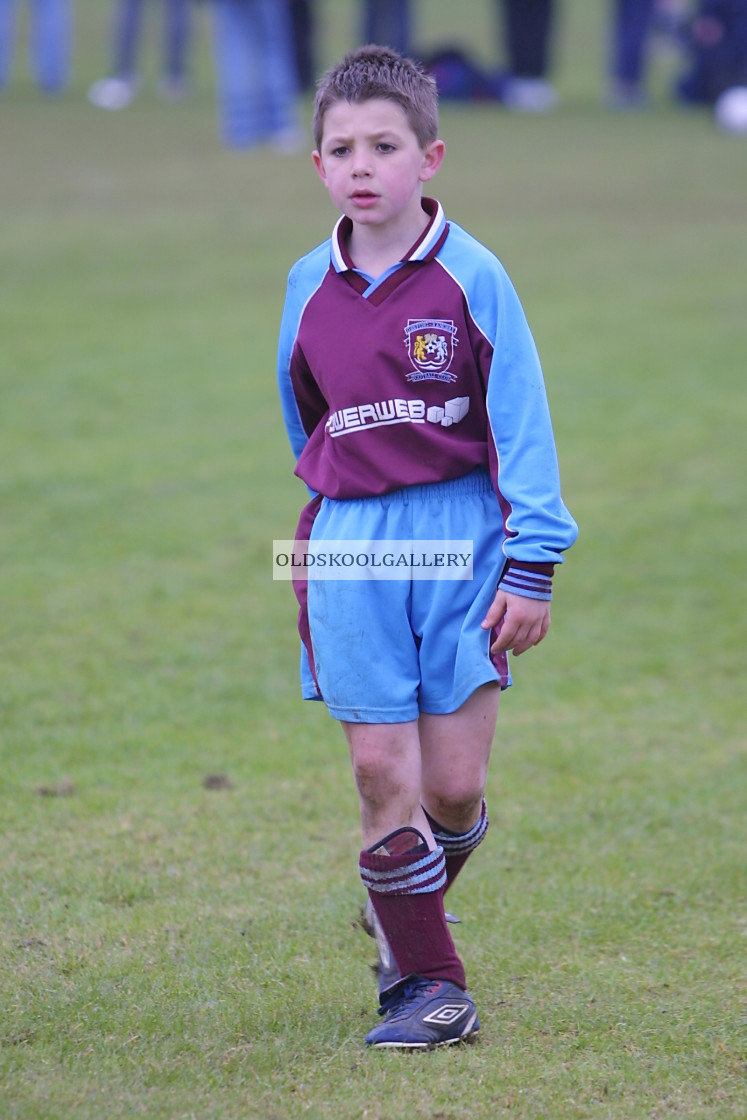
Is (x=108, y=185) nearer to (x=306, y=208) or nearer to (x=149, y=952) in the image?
(x=306, y=208)

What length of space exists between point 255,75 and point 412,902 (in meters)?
13.1

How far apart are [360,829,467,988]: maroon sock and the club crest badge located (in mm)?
857

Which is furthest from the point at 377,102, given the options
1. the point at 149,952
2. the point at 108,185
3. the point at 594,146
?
the point at 594,146

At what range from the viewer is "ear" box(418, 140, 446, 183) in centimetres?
278

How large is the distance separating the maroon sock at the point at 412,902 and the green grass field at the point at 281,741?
0.55ft

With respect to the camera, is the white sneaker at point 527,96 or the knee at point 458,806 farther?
the white sneaker at point 527,96

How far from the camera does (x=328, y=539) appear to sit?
2.75m

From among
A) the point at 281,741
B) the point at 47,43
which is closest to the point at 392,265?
the point at 281,741

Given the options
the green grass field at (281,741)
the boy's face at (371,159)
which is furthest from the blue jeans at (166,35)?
the boy's face at (371,159)

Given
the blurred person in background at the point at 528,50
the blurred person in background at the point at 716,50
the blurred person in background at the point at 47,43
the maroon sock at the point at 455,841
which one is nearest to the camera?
the maroon sock at the point at 455,841

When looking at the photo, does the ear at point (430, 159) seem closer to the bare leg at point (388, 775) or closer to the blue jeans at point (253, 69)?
the bare leg at point (388, 775)

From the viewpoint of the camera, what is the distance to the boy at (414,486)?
8.75ft

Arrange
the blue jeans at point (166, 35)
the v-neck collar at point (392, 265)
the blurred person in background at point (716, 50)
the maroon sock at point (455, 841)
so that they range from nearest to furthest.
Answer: the v-neck collar at point (392, 265)
the maroon sock at point (455, 841)
the blue jeans at point (166, 35)
the blurred person in background at point (716, 50)

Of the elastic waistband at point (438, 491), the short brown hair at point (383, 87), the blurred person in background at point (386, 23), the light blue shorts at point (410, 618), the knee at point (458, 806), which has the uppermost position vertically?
the blurred person in background at point (386, 23)
